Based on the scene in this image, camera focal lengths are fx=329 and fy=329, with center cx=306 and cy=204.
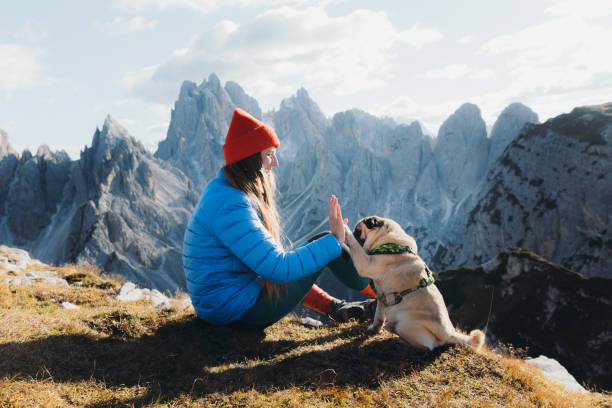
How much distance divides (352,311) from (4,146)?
6935 inches

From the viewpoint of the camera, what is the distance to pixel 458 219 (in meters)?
119

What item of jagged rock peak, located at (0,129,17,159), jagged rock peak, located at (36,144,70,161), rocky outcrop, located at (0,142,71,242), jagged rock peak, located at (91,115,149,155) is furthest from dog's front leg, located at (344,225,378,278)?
jagged rock peak, located at (0,129,17,159)

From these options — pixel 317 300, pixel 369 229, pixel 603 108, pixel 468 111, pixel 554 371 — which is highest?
pixel 468 111

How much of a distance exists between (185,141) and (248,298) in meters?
211

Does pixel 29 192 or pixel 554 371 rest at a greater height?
pixel 29 192

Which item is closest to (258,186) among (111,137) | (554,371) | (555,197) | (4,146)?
(554,371)

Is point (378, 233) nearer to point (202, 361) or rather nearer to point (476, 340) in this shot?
point (476, 340)

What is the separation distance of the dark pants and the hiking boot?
1.08m

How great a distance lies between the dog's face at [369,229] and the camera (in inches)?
221

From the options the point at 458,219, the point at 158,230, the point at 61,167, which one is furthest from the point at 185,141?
the point at 458,219

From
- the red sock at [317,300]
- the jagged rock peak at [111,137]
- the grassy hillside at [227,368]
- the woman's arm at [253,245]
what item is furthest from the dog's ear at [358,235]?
the jagged rock peak at [111,137]

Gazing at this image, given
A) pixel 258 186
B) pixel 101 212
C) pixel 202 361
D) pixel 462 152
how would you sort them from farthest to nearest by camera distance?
pixel 462 152, pixel 101 212, pixel 258 186, pixel 202 361

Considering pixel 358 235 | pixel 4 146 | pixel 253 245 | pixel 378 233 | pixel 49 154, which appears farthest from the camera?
pixel 4 146

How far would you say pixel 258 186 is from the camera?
15.6 feet
